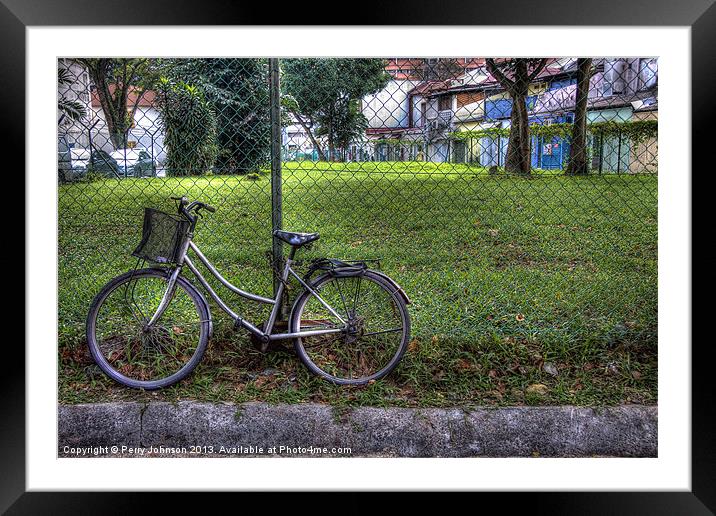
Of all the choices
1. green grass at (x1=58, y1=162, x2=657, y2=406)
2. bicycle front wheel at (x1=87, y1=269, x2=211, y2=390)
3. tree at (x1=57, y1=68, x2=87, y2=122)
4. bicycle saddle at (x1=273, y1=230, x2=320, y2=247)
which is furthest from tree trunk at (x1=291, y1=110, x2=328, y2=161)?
tree at (x1=57, y1=68, x2=87, y2=122)

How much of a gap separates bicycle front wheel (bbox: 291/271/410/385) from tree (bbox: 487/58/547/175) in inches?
84.2

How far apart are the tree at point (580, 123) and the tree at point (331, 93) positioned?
1.57 meters

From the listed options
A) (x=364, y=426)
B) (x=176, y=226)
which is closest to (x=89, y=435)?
(x=176, y=226)

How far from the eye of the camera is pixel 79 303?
11.6 ft

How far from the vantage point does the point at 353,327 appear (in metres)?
3.07

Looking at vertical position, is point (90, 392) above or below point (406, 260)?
below

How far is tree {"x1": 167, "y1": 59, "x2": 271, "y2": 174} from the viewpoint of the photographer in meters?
3.75

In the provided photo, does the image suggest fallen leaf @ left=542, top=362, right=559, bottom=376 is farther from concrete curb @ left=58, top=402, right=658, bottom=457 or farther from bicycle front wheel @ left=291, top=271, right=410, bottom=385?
bicycle front wheel @ left=291, top=271, right=410, bottom=385

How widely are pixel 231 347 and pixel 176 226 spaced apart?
2.30 ft

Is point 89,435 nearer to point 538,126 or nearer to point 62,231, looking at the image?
point 62,231

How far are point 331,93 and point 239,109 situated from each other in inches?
27.2
